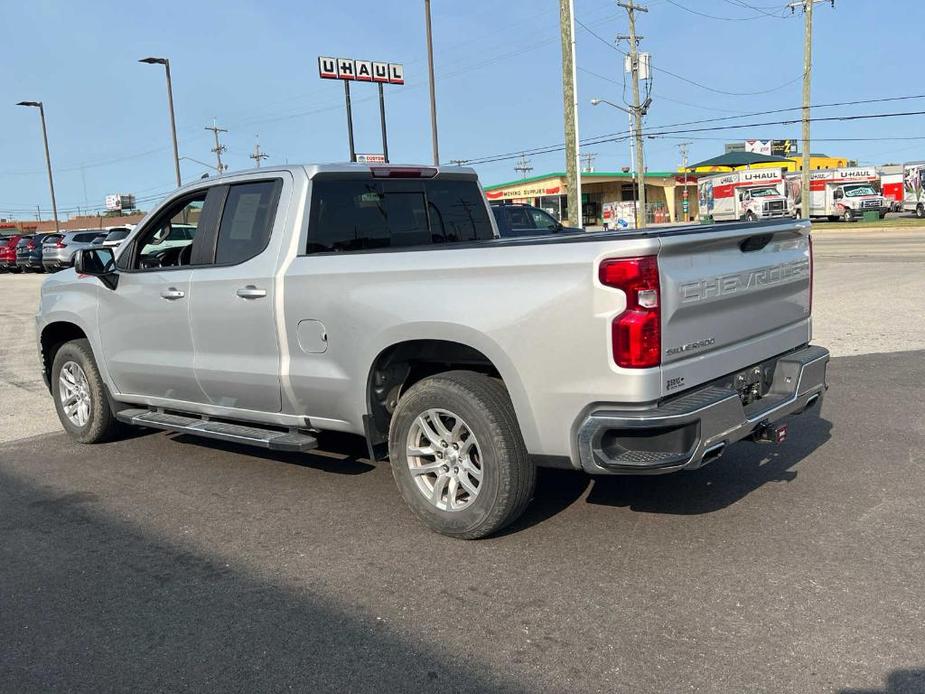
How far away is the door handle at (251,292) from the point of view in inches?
195

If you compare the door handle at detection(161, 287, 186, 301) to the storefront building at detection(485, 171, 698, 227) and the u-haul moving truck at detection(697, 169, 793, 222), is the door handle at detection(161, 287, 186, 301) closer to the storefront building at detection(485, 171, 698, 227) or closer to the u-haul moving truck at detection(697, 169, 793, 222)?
the u-haul moving truck at detection(697, 169, 793, 222)

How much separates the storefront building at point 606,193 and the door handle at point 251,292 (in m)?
61.7

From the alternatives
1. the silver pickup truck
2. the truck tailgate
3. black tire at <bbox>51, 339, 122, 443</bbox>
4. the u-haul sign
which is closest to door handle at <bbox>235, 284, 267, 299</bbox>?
the silver pickup truck

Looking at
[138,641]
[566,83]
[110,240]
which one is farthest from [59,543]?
→ [110,240]

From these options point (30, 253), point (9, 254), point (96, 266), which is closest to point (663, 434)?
point (96, 266)

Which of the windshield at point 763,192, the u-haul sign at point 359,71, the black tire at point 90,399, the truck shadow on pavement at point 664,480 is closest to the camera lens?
the truck shadow on pavement at point 664,480

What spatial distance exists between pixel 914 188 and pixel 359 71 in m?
36.5

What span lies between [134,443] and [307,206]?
2959 millimetres

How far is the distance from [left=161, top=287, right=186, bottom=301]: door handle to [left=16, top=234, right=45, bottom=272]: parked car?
108ft

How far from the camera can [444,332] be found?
413cm

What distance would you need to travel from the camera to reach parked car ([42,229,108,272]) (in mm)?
30500

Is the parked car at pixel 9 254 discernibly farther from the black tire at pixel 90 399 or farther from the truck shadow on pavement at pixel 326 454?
the truck shadow on pavement at pixel 326 454

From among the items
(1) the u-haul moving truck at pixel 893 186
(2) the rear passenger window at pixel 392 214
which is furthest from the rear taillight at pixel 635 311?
(1) the u-haul moving truck at pixel 893 186

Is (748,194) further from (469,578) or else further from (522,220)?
(469,578)
